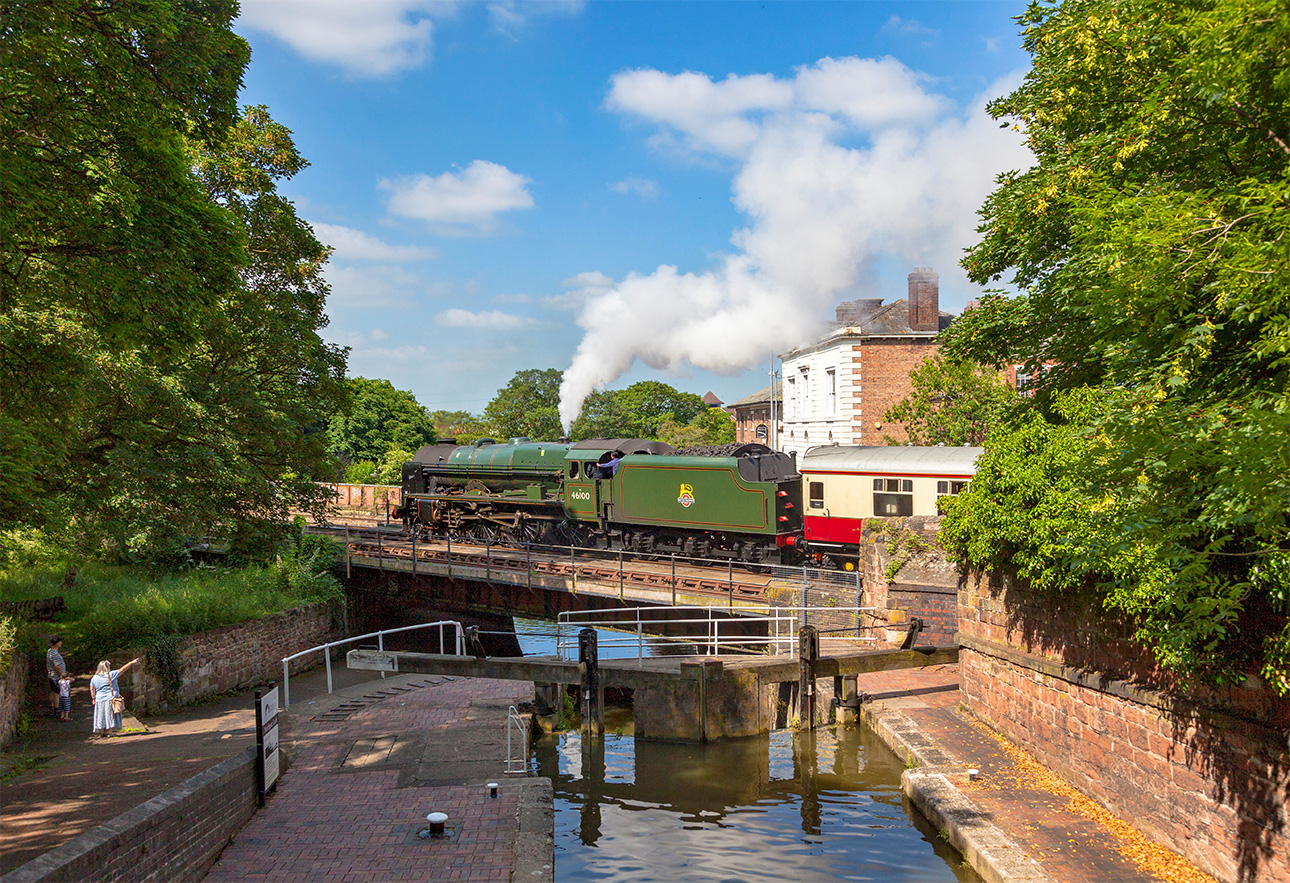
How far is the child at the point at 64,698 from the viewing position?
12.6m

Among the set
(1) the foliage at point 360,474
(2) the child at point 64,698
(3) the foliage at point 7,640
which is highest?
(1) the foliage at point 360,474

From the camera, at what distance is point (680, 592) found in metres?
18.3

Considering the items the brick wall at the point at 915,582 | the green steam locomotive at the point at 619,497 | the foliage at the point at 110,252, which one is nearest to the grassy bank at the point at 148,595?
the foliage at the point at 110,252

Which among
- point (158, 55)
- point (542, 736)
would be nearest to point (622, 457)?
point (542, 736)

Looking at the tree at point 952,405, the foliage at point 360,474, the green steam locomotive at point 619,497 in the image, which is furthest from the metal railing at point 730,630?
the foliage at point 360,474

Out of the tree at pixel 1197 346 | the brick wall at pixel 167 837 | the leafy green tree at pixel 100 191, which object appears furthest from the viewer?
the leafy green tree at pixel 100 191

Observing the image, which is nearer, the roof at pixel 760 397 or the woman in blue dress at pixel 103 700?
the woman in blue dress at pixel 103 700

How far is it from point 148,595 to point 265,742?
8.40 m

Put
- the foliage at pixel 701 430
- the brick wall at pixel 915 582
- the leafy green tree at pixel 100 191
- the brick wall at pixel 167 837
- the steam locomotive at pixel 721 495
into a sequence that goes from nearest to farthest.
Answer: the brick wall at pixel 167 837 → the leafy green tree at pixel 100 191 → the brick wall at pixel 915 582 → the steam locomotive at pixel 721 495 → the foliage at pixel 701 430

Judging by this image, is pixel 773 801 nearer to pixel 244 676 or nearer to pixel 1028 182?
pixel 1028 182

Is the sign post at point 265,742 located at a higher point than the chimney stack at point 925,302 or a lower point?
lower

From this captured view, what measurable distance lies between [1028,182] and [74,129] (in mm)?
12601

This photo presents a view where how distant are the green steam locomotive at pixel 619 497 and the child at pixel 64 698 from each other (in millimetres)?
12935

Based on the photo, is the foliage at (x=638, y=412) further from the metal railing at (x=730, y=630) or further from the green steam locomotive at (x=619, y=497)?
the metal railing at (x=730, y=630)
